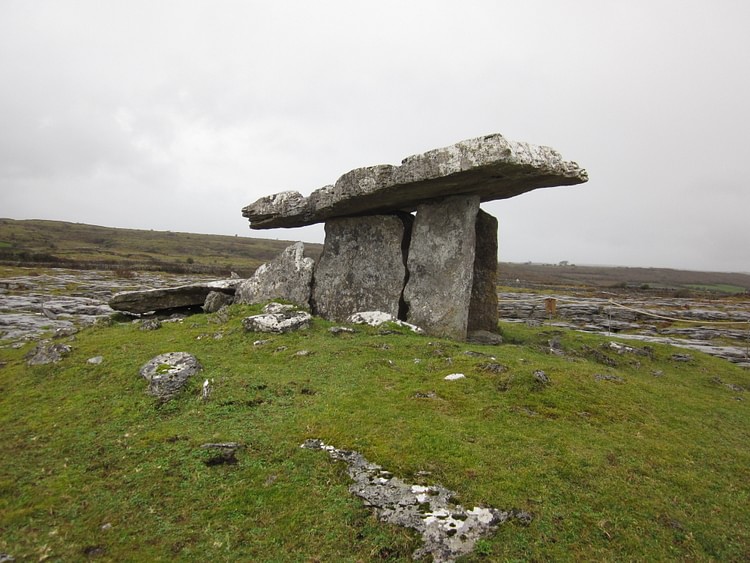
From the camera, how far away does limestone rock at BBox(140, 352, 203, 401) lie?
924cm

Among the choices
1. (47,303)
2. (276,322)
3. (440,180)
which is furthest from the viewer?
(47,303)

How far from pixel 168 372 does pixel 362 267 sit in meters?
9.51

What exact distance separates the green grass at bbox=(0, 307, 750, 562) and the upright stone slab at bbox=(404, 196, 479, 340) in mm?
4002

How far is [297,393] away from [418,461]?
140 inches

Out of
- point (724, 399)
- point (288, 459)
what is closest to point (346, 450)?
point (288, 459)

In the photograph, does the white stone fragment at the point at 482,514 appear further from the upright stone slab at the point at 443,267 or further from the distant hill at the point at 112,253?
the distant hill at the point at 112,253

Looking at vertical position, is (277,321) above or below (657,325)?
above

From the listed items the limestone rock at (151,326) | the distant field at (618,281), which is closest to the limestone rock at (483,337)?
the limestone rock at (151,326)

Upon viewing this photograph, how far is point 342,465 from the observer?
6.61 meters

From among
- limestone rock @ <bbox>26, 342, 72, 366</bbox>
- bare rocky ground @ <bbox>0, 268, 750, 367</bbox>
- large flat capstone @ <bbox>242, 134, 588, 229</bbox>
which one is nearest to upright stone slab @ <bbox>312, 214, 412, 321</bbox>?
large flat capstone @ <bbox>242, 134, 588, 229</bbox>

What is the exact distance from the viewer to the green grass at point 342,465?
17.2 ft

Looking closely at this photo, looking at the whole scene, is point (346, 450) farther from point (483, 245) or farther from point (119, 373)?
point (483, 245)

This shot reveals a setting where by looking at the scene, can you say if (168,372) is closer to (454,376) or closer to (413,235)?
(454,376)

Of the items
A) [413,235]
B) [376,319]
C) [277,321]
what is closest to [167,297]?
[277,321]
